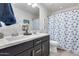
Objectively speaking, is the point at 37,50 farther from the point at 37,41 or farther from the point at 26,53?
the point at 26,53

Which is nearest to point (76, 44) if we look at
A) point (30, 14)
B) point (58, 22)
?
point (58, 22)

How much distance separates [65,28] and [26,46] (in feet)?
2.61

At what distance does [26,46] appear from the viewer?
44.1 inches

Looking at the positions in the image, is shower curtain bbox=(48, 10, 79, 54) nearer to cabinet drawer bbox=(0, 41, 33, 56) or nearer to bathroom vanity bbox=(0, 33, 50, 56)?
bathroom vanity bbox=(0, 33, 50, 56)

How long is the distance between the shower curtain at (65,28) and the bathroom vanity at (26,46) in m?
0.19

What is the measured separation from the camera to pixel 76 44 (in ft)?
4.79

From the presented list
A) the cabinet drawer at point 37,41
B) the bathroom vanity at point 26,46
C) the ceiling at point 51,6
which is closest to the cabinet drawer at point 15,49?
the bathroom vanity at point 26,46

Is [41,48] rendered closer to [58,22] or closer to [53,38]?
[53,38]

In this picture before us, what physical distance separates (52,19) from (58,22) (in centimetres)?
12

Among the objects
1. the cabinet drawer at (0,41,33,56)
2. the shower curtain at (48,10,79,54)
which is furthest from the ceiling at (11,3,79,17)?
the cabinet drawer at (0,41,33,56)

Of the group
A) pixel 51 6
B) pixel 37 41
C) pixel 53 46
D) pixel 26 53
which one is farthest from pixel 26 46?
pixel 51 6

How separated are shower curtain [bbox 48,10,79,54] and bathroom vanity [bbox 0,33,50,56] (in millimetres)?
187

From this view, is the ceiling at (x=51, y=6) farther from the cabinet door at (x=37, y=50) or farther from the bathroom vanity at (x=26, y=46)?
the cabinet door at (x=37, y=50)

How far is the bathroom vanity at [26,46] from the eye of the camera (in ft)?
2.86
